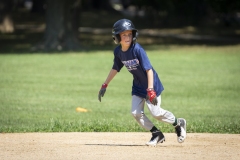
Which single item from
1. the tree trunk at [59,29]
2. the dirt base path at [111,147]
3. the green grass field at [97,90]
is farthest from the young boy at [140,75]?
the tree trunk at [59,29]

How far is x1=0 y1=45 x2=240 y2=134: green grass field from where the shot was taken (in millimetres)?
11727

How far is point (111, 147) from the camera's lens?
8.69 metres

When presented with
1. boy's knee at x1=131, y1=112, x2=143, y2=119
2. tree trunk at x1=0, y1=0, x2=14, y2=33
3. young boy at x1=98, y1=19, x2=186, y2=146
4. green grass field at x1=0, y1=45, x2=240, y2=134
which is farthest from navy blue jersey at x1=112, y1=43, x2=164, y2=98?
tree trunk at x1=0, y1=0, x2=14, y2=33

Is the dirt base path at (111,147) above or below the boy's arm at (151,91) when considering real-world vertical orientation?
below

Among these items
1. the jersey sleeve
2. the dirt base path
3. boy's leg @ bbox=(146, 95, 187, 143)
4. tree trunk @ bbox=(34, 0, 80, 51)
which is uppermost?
the jersey sleeve

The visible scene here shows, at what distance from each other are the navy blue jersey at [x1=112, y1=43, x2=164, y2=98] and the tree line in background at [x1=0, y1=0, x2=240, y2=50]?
2313 cm

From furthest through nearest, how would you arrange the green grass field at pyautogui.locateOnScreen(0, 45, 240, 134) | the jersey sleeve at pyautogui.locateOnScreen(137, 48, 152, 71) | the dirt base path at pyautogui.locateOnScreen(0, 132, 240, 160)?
the green grass field at pyautogui.locateOnScreen(0, 45, 240, 134), the jersey sleeve at pyautogui.locateOnScreen(137, 48, 152, 71), the dirt base path at pyautogui.locateOnScreen(0, 132, 240, 160)

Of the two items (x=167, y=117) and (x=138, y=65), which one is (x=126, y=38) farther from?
(x=167, y=117)

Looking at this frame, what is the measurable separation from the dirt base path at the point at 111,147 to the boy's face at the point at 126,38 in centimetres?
142

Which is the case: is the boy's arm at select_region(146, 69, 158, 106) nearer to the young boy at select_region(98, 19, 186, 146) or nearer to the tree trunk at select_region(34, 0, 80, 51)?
the young boy at select_region(98, 19, 186, 146)

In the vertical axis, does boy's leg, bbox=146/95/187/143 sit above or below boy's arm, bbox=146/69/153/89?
below

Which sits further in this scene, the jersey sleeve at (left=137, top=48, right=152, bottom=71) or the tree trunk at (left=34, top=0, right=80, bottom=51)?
the tree trunk at (left=34, top=0, right=80, bottom=51)

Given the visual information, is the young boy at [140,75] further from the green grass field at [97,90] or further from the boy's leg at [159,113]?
the green grass field at [97,90]

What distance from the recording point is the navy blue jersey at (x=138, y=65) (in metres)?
8.43
